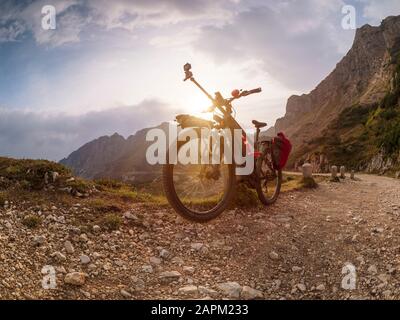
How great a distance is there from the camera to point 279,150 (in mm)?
12102

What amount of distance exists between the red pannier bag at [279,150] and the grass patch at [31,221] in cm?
730

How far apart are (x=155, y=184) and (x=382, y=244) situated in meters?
6.51

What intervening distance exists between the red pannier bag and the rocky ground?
116 inches

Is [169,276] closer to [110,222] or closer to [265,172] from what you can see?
[110,222]

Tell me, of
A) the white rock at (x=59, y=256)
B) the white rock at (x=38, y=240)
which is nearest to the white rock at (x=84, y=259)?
the white rock at (x=59, y=256)

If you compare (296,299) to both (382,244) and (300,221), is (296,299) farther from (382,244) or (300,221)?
(300,221)

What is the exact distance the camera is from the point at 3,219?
7.18 meters

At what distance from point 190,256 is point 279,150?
19.9 ft

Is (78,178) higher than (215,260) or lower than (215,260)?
higher

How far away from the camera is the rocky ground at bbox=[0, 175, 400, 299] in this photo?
18.9ft

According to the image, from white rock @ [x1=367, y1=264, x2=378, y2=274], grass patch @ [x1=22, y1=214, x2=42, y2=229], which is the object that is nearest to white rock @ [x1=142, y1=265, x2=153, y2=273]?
grass patch @ [x1=22, y1=214, x2=42, y2=229]
